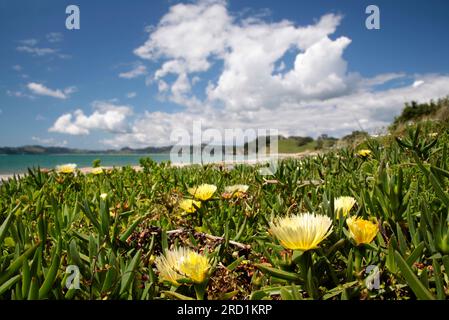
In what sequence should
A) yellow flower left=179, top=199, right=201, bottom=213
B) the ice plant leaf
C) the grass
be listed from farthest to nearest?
yellow flower left=179, top=199, right=201, bottom=213 → the grass → the ice plant leaf

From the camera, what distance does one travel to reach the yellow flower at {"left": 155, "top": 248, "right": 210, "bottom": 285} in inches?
26.9

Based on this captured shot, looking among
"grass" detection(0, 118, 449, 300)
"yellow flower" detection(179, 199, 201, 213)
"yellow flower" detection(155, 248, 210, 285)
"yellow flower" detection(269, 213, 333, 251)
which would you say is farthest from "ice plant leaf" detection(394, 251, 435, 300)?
"yellow flower" detection(179, 199, 201, 213)

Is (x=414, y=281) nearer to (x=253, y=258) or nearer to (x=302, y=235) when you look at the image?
(x=302, y=235)

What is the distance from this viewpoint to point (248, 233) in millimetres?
1167

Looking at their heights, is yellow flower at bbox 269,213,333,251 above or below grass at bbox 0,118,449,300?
above

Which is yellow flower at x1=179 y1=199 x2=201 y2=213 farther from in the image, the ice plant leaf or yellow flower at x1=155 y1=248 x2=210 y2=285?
the ice plant leaf

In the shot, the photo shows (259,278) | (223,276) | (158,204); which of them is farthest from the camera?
(158,204)

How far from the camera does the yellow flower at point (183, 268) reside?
0.68 meters

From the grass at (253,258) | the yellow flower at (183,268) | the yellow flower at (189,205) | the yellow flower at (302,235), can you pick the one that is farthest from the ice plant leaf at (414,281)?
the yellow flower at (189,205)

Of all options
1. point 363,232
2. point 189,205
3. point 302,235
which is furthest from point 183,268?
point 189,205

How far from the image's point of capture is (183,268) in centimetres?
69
